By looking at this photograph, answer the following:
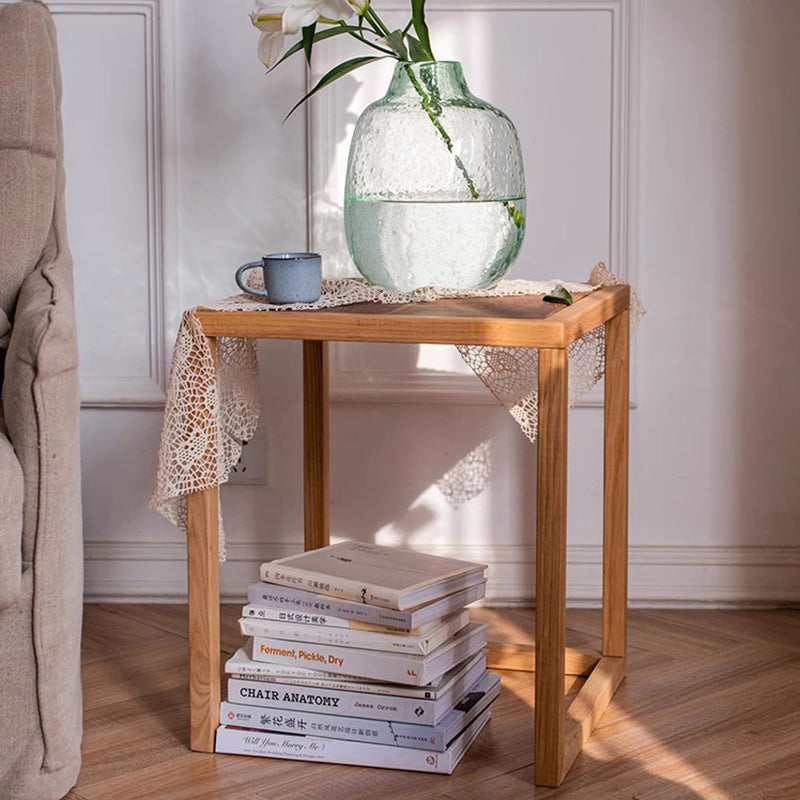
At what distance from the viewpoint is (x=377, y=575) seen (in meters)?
1.52

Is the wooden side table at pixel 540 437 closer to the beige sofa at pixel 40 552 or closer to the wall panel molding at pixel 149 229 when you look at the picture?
the beige sofa at pixel 40 552

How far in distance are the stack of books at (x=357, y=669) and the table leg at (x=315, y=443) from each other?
0.95 ft

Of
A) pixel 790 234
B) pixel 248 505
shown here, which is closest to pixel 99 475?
pixel 248 505

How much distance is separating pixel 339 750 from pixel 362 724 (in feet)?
0.14

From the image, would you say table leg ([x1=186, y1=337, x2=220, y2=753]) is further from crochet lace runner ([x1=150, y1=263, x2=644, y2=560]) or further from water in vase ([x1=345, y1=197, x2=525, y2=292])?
water in vase ([x1=345, y1=197, x2=525, y2=292])

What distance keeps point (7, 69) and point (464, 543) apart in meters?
1.01

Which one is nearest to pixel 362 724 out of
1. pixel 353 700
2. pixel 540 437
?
pixel 353 700

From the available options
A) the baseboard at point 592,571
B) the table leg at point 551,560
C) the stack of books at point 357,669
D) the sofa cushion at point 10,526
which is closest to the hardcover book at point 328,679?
the stack of books at point 357,669

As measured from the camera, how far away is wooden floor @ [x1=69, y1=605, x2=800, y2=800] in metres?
1.44

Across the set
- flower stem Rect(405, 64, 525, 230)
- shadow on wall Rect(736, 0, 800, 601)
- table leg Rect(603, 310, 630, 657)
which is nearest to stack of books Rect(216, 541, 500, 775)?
table leg Rect(603, 310, 630, 657)

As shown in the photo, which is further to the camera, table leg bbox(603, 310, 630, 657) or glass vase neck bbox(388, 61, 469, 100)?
table leg bbox(603, 310, 630, 657)

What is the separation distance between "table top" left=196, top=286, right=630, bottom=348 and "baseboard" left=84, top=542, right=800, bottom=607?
2.26 feet

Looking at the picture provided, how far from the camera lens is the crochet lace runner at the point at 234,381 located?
4.77 feet

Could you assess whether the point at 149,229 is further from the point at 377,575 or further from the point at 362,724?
the point at 362,724
